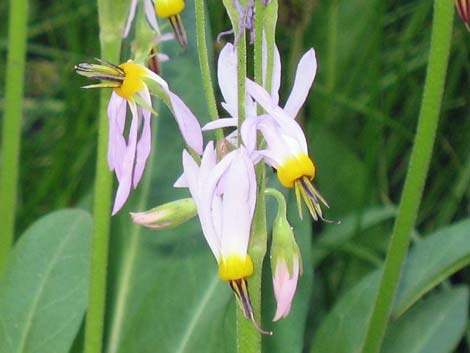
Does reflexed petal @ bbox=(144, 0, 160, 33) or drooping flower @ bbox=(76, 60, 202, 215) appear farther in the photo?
reflexed petal @ bbox=(144, 0, 160, 33)

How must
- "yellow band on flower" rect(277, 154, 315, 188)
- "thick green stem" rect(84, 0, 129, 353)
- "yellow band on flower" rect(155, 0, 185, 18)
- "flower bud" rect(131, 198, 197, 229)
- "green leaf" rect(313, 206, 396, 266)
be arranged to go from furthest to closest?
"green leaf" rect(313, 206, 396, 266)
"thick green stem" rect(84, 0, 129, 353)
"yellow band on flower" rect(155, 0, 185, 18)
"flower bud" rect(131, 198, 197, 229)
"yellow band on flower" rect(277, 154, 315, 188)

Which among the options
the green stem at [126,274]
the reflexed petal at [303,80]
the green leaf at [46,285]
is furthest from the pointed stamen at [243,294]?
the green stem at [126,274]

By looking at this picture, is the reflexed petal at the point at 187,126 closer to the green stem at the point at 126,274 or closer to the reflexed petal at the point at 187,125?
the reflexed petal at the point at 187,125

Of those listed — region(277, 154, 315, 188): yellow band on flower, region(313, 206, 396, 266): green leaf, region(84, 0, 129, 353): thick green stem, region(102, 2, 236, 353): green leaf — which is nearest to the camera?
region(277, 154, 315, 188): yellow band on flower

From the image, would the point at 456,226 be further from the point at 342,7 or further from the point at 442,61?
the point at 342,7

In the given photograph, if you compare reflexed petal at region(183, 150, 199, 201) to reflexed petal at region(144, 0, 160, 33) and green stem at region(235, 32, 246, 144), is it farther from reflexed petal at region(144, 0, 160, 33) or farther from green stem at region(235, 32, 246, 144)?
reflexed petal at region(144, 0, 160, 33)

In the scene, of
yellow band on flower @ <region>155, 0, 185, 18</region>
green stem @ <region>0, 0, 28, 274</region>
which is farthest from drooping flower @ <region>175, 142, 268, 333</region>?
green stem @ <region>0, 0, 28, 274</region>
